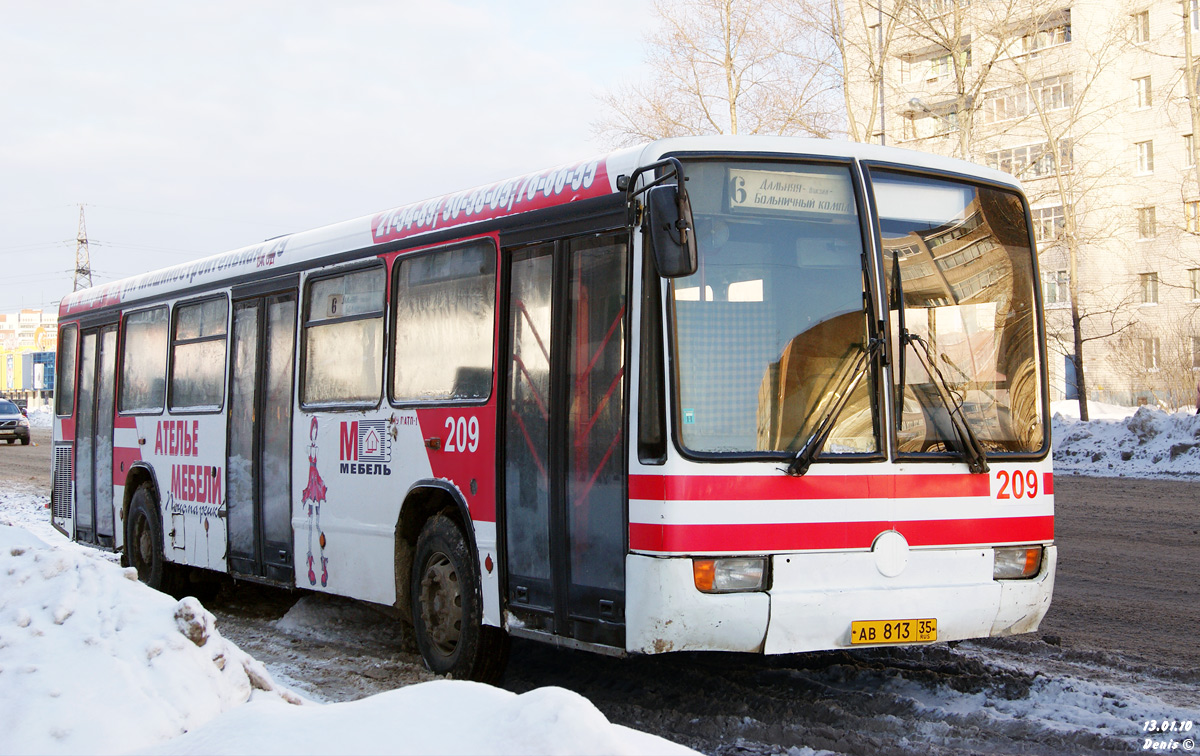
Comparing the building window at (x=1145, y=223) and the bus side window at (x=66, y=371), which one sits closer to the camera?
the bus side window at (x=66, y=371)

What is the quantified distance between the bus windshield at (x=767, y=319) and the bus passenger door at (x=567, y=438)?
44 centimetres

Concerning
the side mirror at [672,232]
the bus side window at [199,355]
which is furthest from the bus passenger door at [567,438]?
the bus side window at [199,355]

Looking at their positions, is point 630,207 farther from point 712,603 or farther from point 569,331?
point 712,603

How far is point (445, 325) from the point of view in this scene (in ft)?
24.0

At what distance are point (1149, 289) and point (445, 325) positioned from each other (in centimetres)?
4641

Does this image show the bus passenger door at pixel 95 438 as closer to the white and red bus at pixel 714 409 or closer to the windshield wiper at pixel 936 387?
the white and red bus at pixel 714 409

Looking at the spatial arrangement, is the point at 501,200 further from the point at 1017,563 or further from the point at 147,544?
the point at 147,544

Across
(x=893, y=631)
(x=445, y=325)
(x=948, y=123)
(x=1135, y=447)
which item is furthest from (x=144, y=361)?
(x=948, y=123)

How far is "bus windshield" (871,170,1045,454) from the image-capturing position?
5.82m

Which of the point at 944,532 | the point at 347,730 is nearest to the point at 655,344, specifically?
the point at 944,532

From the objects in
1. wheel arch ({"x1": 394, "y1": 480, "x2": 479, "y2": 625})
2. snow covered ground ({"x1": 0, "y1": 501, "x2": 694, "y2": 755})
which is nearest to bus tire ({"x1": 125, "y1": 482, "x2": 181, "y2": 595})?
wheel arch ({"x1": 394, "y1": 480, "x2": 479, "y2": 625})

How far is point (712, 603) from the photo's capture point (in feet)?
17.6

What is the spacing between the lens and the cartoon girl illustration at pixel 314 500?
845cm

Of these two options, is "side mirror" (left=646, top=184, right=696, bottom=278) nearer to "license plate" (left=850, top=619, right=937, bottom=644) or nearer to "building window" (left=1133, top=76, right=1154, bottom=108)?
"license plate" (left=850, top=619, right=937, bottom=644)
